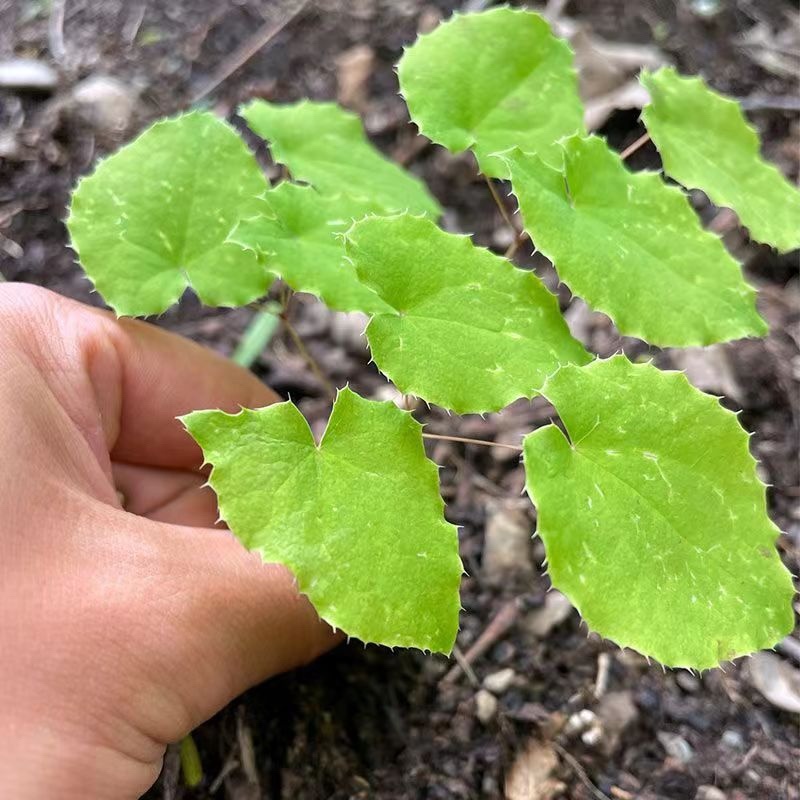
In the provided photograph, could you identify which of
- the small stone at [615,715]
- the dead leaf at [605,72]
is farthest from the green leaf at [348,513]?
the dead leaf at [605,72]

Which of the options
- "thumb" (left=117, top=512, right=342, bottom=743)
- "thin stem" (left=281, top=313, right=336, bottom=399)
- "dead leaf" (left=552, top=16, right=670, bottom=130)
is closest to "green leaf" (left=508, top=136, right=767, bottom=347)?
"thin stem" (left=281, top=313, right=336, bottom=399)

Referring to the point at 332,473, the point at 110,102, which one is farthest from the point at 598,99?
the point at 332,473

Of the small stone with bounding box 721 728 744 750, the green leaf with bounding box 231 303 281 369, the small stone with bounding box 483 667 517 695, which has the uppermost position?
the green leaf with bounding box 231 303 281 369

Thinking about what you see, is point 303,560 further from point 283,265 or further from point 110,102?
point 110,102

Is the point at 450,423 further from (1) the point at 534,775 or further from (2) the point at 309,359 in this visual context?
(1) the point at 534,775

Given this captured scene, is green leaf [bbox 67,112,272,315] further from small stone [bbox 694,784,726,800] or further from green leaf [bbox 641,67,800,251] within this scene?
small stone [bbox 694,784,726,800]
